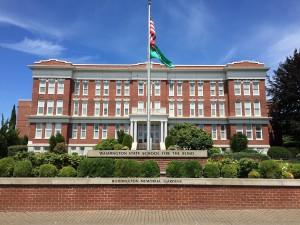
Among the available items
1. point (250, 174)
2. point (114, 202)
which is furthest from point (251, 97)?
point (114, 202)

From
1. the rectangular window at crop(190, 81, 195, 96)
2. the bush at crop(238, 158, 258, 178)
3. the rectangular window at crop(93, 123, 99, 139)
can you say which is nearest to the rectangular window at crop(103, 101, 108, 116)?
the rectangular window at crop(93, 123, 99, 139)

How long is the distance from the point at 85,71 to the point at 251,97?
27095 mm

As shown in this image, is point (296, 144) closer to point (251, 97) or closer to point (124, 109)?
point (251, 97)

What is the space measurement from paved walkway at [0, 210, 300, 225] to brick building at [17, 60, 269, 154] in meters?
35.3

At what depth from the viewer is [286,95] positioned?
44906 millimetres

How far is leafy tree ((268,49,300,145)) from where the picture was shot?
146 ft

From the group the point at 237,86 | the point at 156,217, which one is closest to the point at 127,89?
the point at 237,86

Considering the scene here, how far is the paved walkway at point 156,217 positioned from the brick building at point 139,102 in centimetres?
3535

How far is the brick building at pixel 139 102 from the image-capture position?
4662 centimetres

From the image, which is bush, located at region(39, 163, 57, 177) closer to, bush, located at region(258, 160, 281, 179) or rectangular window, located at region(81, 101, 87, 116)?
bush, located at region(258, 160, 281, 179)

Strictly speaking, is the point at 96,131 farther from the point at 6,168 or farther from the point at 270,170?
the point at 270,170

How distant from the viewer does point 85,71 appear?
4916cm

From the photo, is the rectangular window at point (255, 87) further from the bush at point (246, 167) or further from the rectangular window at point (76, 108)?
the bush at point (246, 167)

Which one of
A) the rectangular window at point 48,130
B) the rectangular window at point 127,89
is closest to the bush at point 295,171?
the rectangular window at point 127,89
